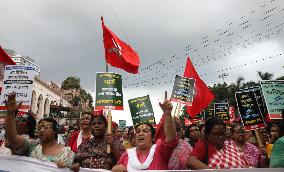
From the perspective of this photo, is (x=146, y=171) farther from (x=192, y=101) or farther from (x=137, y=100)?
(x=192, y=101)

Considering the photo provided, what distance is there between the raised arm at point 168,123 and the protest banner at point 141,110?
4321 mm

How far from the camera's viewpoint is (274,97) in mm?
6637

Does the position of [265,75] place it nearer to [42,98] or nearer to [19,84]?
[42,98]

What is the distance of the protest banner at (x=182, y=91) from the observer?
8.62 metres

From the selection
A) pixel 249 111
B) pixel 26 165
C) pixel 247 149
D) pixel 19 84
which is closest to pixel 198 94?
pixel 249 111

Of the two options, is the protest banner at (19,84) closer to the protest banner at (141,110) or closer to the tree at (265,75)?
the protest banner at (141,110)

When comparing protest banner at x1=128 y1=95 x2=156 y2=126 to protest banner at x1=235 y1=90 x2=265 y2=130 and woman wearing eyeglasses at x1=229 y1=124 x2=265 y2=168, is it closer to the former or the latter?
protest banner at x1=235 y1=90 x2=265 y2=130

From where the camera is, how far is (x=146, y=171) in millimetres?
3760

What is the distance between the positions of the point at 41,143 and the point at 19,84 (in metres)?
2.45

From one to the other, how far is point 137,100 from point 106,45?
194 cm

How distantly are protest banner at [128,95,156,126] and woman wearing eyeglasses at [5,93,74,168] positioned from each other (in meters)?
3.71

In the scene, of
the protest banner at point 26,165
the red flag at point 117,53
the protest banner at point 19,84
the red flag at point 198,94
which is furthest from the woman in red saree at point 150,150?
the red flag at point 198,94

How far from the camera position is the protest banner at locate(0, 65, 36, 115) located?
20.9 feet

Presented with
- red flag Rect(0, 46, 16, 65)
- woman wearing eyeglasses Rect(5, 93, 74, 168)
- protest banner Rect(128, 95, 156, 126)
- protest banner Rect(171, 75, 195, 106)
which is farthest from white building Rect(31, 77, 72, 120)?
woman wearing eyeglasses Rect(5, 93, 74, 168)
